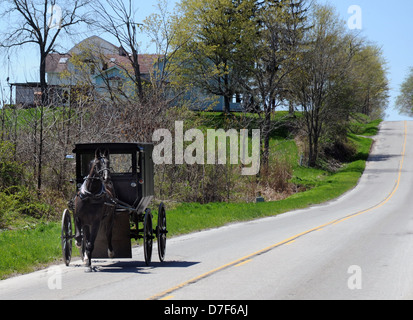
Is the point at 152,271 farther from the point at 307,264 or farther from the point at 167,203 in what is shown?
the point at 167,203

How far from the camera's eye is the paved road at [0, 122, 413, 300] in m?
9.59

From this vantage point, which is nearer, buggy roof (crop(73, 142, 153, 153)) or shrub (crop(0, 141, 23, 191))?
buggy roof (crop(73, 142, 153, 153))

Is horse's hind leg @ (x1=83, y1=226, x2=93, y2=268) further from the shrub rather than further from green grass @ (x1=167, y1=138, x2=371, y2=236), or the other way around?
the shrub

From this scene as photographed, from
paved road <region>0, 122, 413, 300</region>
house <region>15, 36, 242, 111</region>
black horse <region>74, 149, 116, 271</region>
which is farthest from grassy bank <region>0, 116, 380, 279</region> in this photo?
house <region>15, 36, 242, 111</region>

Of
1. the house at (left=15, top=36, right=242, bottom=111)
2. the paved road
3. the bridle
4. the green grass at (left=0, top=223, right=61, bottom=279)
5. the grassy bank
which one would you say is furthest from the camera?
the house at (left=15, top=36, right=242, bottom=111)

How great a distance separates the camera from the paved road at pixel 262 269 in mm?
9586

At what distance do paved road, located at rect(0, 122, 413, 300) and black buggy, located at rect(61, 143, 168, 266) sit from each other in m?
0.46

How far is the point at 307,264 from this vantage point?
12836 millimetres

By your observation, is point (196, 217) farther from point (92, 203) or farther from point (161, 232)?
point (92, 203)

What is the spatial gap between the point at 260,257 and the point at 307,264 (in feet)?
4.49

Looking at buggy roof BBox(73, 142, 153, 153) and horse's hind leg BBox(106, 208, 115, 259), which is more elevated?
buggy roof BBox(73, 142, 153, 153)
